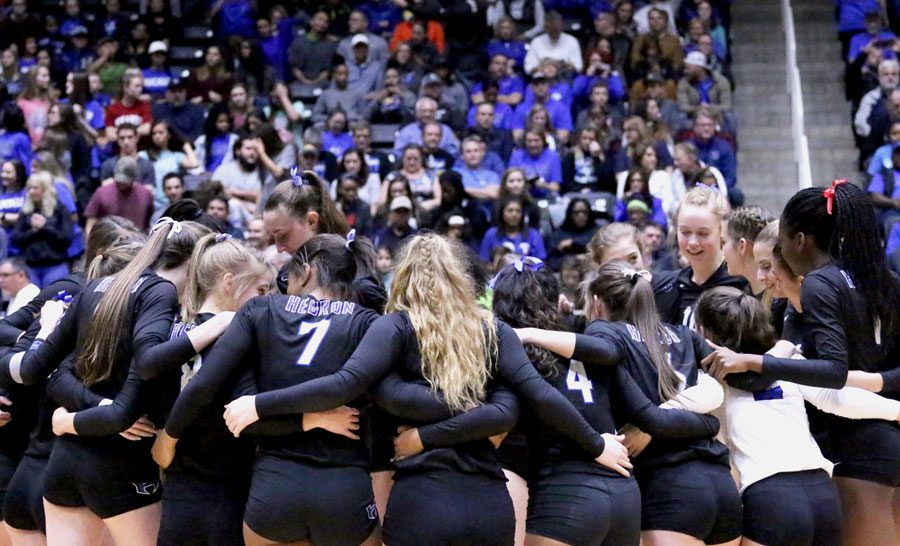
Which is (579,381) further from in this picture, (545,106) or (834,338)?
(545,106)

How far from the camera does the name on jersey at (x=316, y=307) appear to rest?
4.16 metres

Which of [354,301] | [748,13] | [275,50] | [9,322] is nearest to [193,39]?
[275,50]

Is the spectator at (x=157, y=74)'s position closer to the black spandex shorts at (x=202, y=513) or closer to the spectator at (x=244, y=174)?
the spectator at (x=244, y=174)

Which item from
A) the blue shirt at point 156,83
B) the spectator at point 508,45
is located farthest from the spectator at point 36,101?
the spectator at point 508,45

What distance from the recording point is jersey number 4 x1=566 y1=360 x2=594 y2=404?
4367 mm

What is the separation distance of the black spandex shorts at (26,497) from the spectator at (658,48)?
1028 cm

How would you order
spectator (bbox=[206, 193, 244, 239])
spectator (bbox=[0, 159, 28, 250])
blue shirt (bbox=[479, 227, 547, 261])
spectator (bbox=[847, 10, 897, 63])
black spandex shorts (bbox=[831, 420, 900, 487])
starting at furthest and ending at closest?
A: spectator (bbox=[847, 10, 897, 63]), spectator (bbox=[0, 159, 28, 250]), spectator (bbox=[206, 193, 244, 239]), blue shirt (bbox=[479, 227, 547, 261]), black spandex shorts (bbox=[831, 420, 900, 487])

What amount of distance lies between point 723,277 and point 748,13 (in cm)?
1122

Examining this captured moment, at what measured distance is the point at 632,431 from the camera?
177 inches

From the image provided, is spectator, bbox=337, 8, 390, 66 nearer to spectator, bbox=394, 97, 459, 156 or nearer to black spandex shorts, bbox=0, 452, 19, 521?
spectator, bbox=394, 97, 459, 156

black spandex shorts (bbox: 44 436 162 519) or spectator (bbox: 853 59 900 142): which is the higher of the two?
black spandex shorts (bbox: 44 436 162 519)

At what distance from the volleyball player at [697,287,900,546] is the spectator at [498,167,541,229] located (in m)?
6.34

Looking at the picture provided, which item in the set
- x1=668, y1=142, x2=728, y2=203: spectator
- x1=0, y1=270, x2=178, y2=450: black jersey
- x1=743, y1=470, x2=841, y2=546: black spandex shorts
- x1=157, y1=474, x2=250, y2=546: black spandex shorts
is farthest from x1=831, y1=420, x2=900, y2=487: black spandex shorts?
x1=668, y1=142, x2=728, y2=203: spectator

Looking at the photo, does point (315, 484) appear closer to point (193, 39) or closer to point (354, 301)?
point (354, 301)
